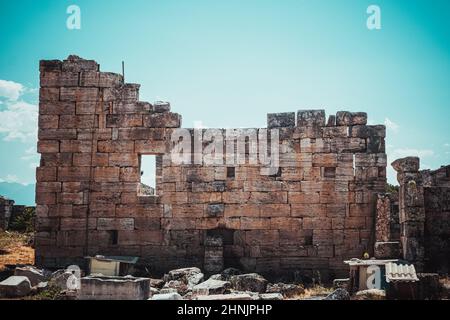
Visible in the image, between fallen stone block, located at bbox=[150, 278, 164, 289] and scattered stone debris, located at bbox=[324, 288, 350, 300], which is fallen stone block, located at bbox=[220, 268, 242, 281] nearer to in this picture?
fallen stone block, located at bbox=[150, 278, 164, 289]

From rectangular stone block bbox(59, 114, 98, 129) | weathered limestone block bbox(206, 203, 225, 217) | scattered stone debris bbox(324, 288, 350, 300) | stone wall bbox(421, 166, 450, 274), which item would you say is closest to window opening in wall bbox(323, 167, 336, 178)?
stone wall bbox(421, 166, 450, 274)

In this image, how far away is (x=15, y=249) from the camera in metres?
16.5

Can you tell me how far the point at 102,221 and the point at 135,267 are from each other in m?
1.69

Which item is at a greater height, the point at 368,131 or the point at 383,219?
the point at 368,131

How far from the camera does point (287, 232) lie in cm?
1344

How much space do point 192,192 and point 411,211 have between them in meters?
5.93

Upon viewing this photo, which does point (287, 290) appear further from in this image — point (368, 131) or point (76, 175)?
point (76, 175)

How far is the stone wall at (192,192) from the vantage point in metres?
13.4

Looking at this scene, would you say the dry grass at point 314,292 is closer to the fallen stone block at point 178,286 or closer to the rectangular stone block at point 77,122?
the fallen stone block at point 178,286

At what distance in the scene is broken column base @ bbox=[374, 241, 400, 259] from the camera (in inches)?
470

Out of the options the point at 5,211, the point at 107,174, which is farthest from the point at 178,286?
the point at 5,211

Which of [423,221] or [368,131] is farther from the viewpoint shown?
[368,131]

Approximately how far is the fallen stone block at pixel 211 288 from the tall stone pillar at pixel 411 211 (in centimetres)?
451
